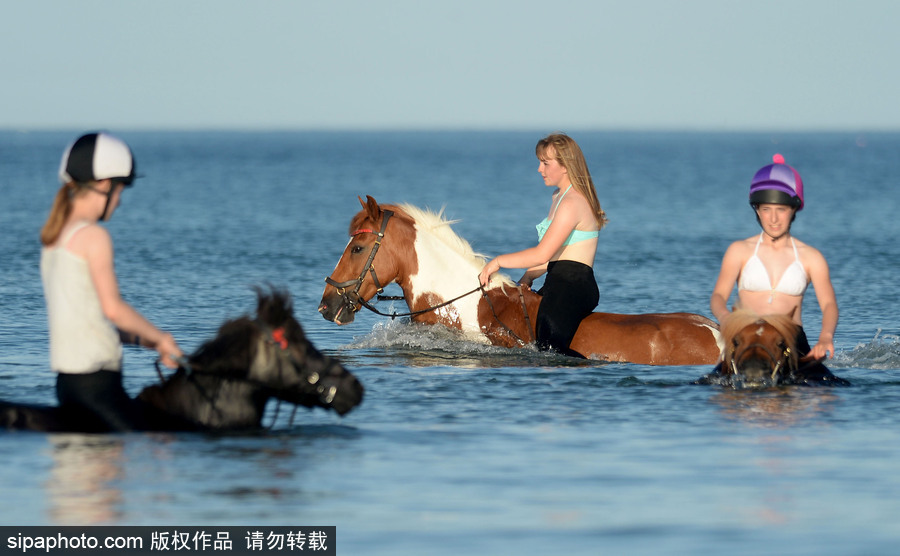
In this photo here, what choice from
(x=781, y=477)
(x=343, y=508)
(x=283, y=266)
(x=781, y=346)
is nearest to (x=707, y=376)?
(x=781, y=346)

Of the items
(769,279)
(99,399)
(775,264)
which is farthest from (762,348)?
(99,399)

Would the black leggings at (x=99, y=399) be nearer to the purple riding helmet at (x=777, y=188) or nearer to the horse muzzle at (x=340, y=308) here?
the horse muzzle at (x=340, y=308)

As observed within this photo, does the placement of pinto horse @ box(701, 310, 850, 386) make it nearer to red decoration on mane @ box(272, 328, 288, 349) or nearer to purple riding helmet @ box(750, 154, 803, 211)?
purple riding helmet @ box(750, 154, 803, 211)

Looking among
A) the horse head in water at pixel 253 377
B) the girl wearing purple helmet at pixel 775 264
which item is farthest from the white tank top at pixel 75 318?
the girl wearing purple helmet at pixel 775 264

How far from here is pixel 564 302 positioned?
35.9ft

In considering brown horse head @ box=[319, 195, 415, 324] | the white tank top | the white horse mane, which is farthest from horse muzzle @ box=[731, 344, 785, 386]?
the white tank top

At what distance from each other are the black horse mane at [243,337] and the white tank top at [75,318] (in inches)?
21.1

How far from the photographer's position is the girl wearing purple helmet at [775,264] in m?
9.19

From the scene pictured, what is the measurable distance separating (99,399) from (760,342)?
15.0 ft

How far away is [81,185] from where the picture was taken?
721 cm

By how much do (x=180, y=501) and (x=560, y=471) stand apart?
2.29 metres

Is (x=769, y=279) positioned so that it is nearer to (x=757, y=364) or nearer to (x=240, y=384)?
(x=757, y=364)

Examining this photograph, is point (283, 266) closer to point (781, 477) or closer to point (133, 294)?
point (133, 294)

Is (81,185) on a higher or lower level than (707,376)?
higher
